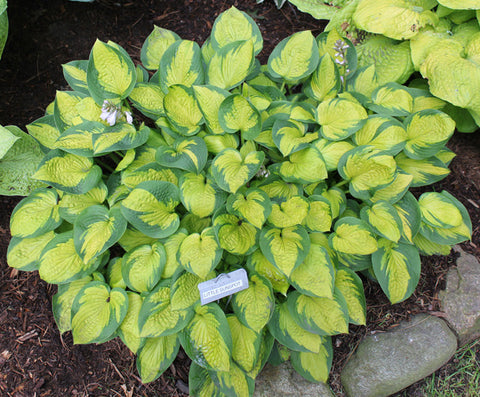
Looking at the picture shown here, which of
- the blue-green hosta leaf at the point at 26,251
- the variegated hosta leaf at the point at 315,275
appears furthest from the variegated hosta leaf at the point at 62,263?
the variegated hosta leaf at the point at 315,275

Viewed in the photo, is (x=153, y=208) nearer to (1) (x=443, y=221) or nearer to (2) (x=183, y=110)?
(2) (x=183, y=110)

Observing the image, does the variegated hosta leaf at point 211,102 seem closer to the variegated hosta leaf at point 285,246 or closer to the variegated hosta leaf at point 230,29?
the variegated hosta leaf at point 230,29

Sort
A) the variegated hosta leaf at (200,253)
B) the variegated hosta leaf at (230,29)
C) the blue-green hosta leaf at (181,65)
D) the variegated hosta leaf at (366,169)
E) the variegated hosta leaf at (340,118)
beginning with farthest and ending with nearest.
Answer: the variegated hosta leaf at (230,29) < the blue-green hosta leaf at (181,65) < the variegated hosta leaf at (340,118) < the variegated hosta leaf at (366,169) < the variegated hosta leaf at (200,253)

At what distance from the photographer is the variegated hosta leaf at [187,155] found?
1.67 meters

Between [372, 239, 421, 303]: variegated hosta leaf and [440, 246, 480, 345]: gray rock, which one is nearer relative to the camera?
[372, 239, 421, 303]: variegated hosta leaf

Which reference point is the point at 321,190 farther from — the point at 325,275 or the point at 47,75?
the point at 47,75

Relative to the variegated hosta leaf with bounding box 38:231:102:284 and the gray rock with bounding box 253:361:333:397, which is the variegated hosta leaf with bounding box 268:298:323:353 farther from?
the variegated hosta leaf with bounding box 38:231:102:284

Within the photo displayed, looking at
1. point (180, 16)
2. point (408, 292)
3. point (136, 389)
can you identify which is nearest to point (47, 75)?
point (180, 16)

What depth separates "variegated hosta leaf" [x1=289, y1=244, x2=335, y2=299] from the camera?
1.61 m

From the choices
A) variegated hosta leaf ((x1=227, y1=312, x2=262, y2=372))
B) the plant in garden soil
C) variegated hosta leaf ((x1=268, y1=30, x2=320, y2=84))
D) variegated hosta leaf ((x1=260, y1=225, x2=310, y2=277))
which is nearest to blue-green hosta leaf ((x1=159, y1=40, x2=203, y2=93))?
the plant in garden soil

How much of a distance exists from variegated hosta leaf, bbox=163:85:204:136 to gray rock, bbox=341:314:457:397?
1565 millimetres

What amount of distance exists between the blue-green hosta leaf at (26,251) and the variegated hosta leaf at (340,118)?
154 centimetres

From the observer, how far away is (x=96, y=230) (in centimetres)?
168

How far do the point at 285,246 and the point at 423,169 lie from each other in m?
0.93
